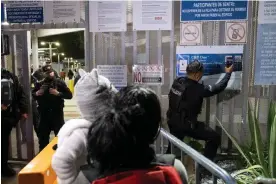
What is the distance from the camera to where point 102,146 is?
3.35 feet

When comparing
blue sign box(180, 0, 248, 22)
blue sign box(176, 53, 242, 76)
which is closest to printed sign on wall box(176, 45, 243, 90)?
blue sign box(176, 53, 242, 76)

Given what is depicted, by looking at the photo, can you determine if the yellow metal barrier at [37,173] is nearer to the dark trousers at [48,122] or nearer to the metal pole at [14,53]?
the dark trousers at [48,122]

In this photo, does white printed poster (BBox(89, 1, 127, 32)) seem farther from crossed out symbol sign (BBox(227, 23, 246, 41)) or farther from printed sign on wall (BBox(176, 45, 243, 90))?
crossed out symbol sign (BBox(227, 23, 246, 41))

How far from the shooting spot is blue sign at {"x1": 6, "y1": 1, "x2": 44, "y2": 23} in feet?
13.6

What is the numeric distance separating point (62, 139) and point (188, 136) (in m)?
2.33

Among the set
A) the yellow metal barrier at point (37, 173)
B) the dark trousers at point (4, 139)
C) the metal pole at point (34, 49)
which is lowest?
the dark trousers at point (4, 139)

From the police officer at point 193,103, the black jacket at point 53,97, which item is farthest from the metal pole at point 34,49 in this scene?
the police officer at point 193,103

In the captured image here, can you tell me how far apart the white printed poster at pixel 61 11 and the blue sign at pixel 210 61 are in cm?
143

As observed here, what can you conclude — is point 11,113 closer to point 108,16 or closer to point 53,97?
point 53,97

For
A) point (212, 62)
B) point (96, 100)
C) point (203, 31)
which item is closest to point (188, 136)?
point (212, 62)

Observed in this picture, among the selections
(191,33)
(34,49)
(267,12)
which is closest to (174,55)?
(191,33)

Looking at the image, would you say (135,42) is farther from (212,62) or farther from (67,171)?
(67,171)

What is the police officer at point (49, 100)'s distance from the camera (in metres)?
4.39

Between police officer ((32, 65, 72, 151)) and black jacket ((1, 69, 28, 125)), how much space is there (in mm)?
228
